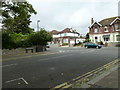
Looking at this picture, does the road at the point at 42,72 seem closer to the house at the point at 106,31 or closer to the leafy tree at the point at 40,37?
the leafy tree at the point at 40,37

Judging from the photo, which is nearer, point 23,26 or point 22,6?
point 22,6

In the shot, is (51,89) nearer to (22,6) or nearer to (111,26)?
(22,6)

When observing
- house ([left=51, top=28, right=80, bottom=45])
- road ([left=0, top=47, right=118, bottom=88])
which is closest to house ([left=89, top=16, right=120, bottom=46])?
house ([left=51, top=28, right=80, bottom=45])

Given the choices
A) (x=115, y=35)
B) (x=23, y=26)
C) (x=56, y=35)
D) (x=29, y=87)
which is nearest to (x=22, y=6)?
(x=29, y=87)

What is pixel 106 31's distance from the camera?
44.0 m

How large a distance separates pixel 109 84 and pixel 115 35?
40538 millimetres

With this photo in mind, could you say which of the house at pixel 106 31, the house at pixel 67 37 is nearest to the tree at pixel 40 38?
the house at pixel 106 31

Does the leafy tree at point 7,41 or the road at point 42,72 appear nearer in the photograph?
the road at point 42,72

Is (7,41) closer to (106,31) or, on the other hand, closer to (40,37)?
(40,37)

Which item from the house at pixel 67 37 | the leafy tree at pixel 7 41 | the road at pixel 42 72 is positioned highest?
the house at pixel 67 37

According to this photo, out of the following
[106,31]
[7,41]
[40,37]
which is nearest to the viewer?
[7,41]

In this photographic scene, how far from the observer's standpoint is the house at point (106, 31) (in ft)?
134

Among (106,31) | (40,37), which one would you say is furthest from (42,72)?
(106,31)

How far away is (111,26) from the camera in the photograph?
42.6 metres
